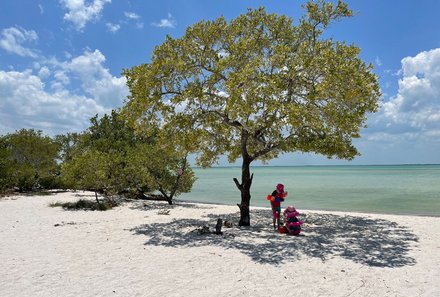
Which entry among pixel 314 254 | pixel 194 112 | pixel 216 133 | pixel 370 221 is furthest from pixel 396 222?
pixel 194 112

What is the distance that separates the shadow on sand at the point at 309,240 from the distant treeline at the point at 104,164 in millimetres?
4363

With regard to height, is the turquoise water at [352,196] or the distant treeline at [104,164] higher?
the distant treeline at [104,164]

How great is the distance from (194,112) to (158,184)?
14.2m

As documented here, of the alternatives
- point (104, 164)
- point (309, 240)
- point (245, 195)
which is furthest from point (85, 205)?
point (309, 240)

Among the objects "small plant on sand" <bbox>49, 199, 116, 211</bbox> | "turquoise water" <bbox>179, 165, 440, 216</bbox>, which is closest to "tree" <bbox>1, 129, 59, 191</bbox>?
"small plant on sand" <bbox>49, 199, 116, 211</bbox>

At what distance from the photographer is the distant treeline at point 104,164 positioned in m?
23.9

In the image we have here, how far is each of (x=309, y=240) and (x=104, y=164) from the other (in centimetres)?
1643

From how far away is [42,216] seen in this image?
19359mm

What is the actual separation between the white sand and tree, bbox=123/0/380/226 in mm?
4038

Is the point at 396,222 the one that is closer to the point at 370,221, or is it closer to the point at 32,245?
the point at 370,221

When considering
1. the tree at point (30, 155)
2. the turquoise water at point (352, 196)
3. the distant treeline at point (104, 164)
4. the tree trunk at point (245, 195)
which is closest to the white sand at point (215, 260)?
the tree trunk at point (245, 195)

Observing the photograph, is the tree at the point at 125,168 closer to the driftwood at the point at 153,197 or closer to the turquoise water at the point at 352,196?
the driftwood at the point at 153,197

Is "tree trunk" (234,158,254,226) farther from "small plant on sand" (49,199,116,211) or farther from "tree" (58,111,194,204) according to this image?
"small plant on sand" (49,199,116,211)

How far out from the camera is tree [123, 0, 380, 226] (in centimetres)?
1277
